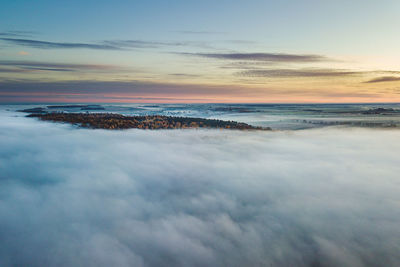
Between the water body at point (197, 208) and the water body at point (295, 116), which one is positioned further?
the water body at point (295, 116)

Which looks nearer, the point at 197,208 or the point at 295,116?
the point at 197,208

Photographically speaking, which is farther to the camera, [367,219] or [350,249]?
[367,219]

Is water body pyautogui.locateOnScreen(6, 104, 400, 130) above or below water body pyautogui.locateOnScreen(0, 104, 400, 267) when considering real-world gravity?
above

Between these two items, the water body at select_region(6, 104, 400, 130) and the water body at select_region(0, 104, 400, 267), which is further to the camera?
the water body at select_region(6, 104, 400, 130)

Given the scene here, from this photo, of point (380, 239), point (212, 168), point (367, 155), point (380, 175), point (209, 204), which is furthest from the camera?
point (367, 155)

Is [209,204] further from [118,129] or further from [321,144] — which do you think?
[118,129]

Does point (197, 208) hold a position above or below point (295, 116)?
below

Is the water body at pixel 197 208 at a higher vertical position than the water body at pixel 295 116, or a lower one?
lower

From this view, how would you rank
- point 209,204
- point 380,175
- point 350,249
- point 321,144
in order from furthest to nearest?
point 321,144 → point 380,175 → point 209,204 → point 350,249

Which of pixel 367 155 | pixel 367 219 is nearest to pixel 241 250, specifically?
pixel 367 219
